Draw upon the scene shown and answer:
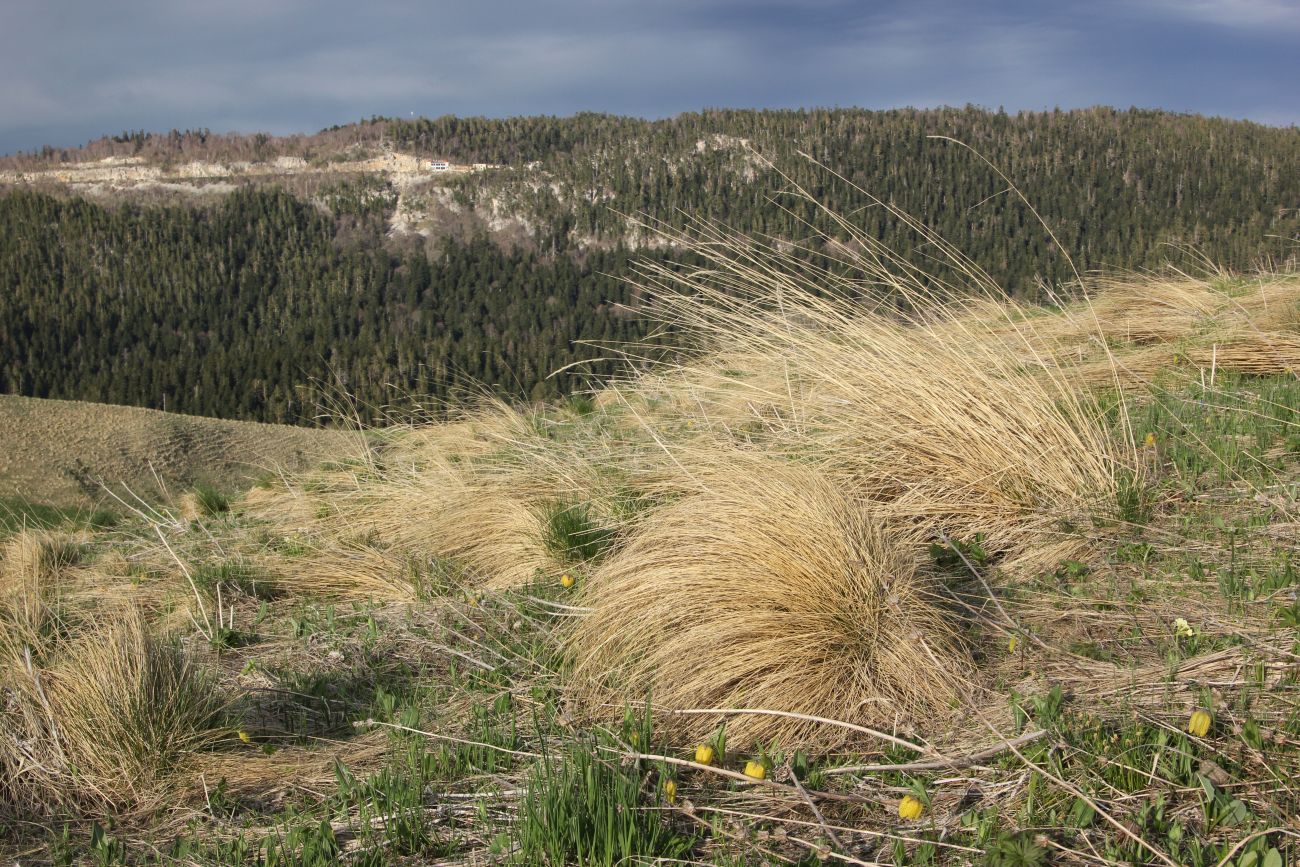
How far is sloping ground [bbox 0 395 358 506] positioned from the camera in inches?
802

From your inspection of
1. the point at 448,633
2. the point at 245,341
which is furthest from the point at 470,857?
the point at 245,341

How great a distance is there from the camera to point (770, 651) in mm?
2328

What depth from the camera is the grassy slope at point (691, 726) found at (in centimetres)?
176

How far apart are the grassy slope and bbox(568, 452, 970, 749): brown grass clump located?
0.10ft

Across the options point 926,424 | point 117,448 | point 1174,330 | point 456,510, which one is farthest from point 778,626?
point 117,448

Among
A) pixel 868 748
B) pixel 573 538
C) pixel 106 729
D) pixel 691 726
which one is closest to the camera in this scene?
pixel 868 748

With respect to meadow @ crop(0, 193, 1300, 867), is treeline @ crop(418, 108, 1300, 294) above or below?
above

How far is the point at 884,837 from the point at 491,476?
2921 mm

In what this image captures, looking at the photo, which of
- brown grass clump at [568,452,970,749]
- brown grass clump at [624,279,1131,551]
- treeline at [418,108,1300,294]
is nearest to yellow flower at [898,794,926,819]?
brown grass clump at [568,452,970,749]

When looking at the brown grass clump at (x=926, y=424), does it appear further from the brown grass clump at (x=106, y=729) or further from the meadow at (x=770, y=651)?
the brown grass clump at (x=106, y=729)

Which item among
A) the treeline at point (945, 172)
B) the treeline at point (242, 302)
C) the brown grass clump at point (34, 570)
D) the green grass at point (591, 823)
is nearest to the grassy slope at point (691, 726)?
the green grass at point (591, 823)

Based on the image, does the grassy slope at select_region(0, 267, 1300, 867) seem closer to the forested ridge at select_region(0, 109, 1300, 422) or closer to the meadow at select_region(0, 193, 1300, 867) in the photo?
the meadow at select_region(0, 193, 1300, 867)

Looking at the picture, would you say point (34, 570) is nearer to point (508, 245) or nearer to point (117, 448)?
point (117, 448)

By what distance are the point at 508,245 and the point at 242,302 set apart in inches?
1708
